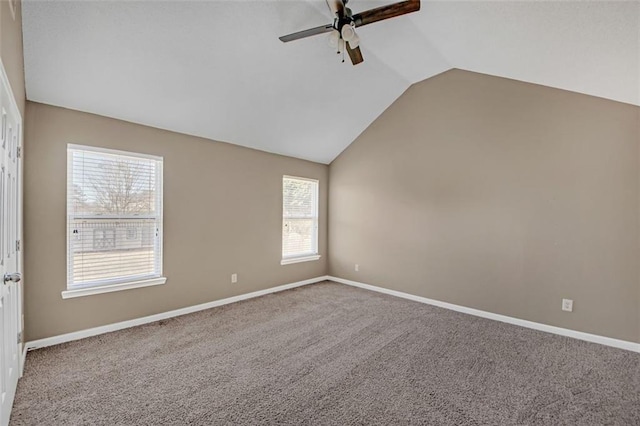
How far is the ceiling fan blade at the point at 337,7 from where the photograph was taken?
2170 millimetres

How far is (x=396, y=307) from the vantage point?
4.24 meters

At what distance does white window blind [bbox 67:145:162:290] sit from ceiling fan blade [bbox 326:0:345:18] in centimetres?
257

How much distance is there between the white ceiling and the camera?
7.63ft

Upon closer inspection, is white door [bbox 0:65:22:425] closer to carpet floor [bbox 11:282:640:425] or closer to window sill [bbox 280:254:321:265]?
carpet floor [bbox 11:282:640:425]

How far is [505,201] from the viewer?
3.79 metres

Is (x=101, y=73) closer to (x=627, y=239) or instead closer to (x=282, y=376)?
(x=282, y=376)

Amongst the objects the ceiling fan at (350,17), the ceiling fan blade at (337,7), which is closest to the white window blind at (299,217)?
the ceiling fan at (350,17)

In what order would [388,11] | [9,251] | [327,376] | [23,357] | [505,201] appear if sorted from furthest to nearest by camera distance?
[505,201], [23,357], [327,376], [388,11], [9,251]

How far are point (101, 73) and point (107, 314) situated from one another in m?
2.39

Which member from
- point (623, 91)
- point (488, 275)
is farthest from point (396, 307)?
point (623, 91)

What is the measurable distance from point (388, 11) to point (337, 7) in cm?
37

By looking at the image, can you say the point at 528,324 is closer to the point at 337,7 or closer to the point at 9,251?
the point at 337,7

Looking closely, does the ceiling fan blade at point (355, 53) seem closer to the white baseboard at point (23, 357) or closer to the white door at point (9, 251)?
the white door at point (9, 251)

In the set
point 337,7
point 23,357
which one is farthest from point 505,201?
point 23,357
